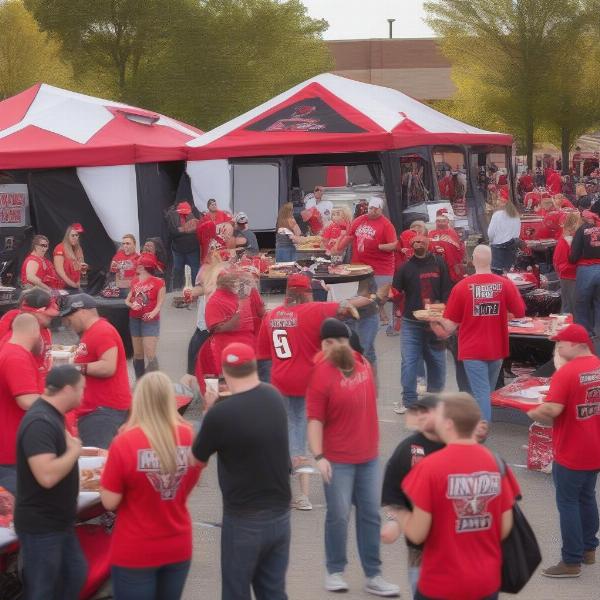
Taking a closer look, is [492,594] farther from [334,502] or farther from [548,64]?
[548,64]

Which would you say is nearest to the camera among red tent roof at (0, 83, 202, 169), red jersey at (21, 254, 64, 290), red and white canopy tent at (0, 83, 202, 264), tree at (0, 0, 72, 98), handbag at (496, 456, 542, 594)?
handbag at (496, 456, 542, 594)

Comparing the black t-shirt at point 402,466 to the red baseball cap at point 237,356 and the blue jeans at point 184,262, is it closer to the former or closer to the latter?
the red baseball cap at point 237,356

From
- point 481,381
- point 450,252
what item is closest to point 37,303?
point 481,381

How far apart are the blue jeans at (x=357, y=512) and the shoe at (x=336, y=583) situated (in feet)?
0.10

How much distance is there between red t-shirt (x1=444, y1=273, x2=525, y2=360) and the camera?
9508 mm

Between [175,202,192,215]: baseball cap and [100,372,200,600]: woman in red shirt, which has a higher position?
[175,202,192,215]: baseball cap

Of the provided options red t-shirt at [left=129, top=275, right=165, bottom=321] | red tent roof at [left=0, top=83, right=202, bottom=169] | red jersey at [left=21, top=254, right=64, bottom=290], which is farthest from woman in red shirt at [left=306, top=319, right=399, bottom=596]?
red tent roof at [left=0, top=83, right=202, bottom=169]

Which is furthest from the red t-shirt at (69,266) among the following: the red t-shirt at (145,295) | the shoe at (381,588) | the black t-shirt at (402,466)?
the black t-shirt at (402,466)

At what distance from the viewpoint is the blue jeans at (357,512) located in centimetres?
660

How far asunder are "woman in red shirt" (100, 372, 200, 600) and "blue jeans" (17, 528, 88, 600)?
0.45m

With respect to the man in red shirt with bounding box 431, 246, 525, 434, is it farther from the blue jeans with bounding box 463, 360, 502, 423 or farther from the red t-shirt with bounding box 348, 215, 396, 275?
the red t-shirt with bounding box 348, 215, 396, 275

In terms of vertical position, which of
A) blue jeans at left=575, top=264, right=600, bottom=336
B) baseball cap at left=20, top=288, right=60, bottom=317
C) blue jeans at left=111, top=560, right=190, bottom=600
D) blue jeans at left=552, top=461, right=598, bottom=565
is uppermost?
baseball cap at left=20, top=288, right=60, bottom=317

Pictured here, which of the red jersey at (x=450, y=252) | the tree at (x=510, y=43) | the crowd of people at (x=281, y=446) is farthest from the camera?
the tree at (x=510, y=43)

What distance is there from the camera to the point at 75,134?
19391 millimetres
